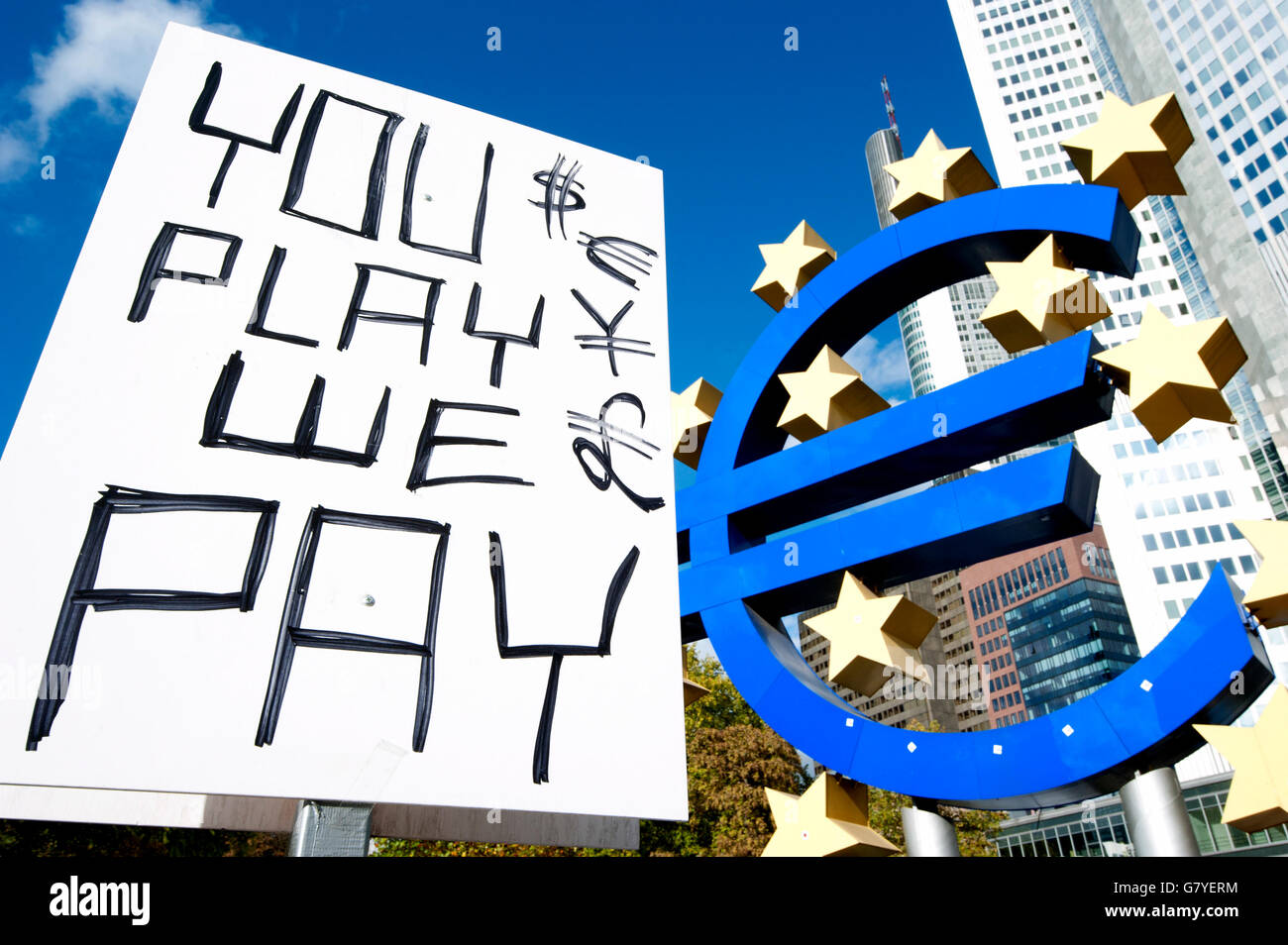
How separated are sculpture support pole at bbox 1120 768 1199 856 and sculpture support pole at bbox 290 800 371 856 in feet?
15.8

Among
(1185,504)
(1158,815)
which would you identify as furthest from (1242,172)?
(1158,815)

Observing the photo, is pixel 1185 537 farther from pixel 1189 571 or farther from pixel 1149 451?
pixel 1149 451

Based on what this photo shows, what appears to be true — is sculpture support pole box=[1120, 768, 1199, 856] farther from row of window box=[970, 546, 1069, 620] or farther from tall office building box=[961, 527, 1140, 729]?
row of window box=[970, 546, 1069, 620]

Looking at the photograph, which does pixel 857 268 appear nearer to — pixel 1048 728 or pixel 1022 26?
pixel 1048 728

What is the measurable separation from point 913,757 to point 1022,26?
12707cm

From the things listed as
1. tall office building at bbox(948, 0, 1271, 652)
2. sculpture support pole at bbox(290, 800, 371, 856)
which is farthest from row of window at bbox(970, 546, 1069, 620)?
sculpture support pole at bbox(290, 800, 371, 856)

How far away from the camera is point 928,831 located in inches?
261

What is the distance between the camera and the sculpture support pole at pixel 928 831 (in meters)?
6.59

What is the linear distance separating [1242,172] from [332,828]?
277 ft

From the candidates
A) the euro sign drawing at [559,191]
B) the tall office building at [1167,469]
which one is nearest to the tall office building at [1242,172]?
the tall office building at [1167,469]

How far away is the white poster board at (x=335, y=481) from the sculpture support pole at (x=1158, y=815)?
3579 mm

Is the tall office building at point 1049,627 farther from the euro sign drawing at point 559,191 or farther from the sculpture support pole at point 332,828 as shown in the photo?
Answer: the sculpture support pole at point 332,828
